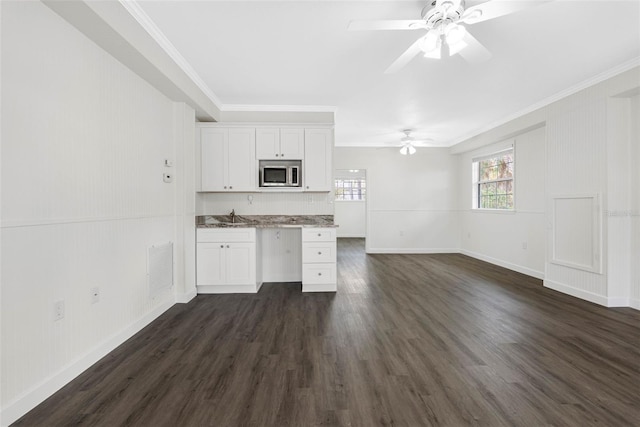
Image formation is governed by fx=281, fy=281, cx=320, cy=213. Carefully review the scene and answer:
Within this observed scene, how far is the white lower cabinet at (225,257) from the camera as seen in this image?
12.2 feet

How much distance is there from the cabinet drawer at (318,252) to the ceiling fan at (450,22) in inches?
96.5

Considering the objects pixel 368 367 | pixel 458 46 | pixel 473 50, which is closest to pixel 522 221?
pixel 473 50

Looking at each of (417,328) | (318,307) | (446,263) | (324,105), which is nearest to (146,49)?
(324,105)

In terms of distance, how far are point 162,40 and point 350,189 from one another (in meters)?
8.52

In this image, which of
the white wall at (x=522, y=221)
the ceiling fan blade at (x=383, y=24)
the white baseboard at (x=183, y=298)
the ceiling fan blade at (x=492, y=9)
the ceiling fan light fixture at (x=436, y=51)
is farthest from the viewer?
the white wall at (x=522, y=221)

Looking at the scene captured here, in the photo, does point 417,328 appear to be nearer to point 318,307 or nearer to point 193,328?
point 318,307

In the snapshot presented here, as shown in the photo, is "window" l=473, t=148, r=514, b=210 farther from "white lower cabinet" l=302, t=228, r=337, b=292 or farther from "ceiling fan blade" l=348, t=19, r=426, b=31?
"ceiling fan blade" l=348, t=19, r=426, b=31

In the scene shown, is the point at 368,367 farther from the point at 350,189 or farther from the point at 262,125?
the point at 350,189

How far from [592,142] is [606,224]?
1000mm

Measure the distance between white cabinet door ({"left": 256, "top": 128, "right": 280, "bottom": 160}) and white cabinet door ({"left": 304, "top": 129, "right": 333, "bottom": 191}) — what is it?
416mm

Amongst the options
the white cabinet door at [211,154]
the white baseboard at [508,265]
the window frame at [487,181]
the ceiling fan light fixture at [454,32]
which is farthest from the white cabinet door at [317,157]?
the white baseboard at [508,265]

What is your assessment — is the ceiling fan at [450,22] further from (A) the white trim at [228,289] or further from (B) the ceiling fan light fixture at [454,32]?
(A) the white trim at [228,289]

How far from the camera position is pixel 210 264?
3.73m

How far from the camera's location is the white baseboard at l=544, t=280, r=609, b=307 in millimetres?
3289
